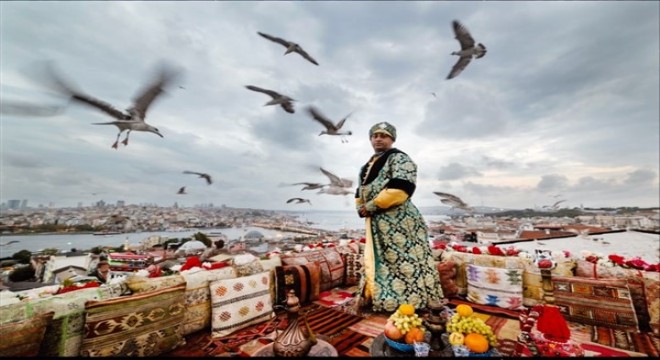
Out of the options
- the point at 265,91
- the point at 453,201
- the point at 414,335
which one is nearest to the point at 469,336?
the point at 414,335

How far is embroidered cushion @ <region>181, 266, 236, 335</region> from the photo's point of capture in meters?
2.19

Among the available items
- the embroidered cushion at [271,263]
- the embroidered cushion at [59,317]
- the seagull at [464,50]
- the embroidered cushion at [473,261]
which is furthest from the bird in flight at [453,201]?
the embroidered cushion at [59,317]

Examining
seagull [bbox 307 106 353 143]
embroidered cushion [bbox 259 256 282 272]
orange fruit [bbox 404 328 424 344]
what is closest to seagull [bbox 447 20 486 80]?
seagull [bbox 307 106 353 143]

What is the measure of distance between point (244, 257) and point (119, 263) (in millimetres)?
1740

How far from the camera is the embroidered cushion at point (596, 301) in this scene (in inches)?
88.4

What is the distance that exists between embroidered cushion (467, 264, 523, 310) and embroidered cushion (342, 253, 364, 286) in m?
1.51

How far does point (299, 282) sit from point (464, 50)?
22.0ft

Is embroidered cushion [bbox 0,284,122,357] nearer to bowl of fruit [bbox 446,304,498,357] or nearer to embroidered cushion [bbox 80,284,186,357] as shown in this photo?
embroidered cushion [bbox 80,284,186,357]

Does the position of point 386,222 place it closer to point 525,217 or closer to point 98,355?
point 98,355

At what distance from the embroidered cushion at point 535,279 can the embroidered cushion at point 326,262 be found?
7.47ft

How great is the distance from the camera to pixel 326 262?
3.71 meters

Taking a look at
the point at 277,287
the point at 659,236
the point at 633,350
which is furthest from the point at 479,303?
the point at 659,236

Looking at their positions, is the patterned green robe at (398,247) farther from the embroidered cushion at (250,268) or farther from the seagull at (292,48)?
the seagull at (292,48)

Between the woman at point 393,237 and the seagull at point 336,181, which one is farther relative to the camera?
A: the seagull at point 336,181
